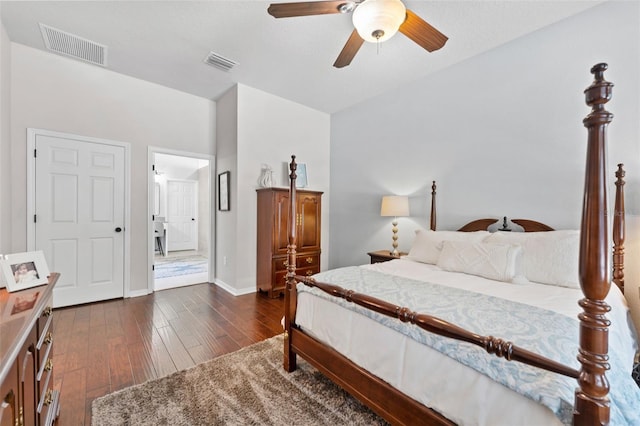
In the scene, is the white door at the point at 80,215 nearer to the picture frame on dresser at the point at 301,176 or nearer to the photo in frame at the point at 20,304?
the picture frame on dresser at the point at 301,176

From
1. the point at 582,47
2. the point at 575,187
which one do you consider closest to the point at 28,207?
the point at 575,187

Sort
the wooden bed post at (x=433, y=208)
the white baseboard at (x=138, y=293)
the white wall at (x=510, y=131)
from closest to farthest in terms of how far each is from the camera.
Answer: the white wall at (x=510, y=131) < the wooden bed post at (x=433, y=208) < the white baseboard at (x=138, y=293)

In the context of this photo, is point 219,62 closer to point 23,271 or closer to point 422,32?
point 422,32

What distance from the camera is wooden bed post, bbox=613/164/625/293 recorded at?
7.00 ft

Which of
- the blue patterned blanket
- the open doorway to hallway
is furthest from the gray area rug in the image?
the open doorway to hallway

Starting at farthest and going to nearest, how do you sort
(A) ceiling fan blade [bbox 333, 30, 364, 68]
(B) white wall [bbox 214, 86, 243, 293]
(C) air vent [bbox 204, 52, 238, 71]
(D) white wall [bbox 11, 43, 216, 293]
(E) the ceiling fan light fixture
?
(B) white wall [bbox 214, 86, 243, 293]
(C) air vent [bbox 204, 52, 238, 71]
(D) white wall [bbox 11, 43, 216, 293]
(A) ceiling fan blade [bbox 333, 30, 364, 68]
(E) the ceiling fan light fixture

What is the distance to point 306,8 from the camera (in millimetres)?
1835

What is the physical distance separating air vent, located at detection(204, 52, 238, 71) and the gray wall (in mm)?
2115

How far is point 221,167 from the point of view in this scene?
4297mm

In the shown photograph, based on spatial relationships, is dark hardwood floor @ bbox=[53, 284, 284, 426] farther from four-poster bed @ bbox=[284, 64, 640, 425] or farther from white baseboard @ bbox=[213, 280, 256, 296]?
four-poster bed @ bbox=[284, 64, 640, 425]

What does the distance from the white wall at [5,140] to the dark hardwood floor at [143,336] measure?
1.04 meters

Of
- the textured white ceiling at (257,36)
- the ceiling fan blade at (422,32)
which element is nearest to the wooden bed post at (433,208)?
the textured white ceiling at (257,36)

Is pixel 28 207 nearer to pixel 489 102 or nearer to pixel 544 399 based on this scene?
pixel 544 399

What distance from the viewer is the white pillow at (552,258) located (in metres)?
2.00
